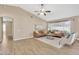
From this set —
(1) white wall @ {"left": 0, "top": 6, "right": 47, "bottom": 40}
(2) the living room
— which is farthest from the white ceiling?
(1) white wall @ {"left": 0, "top": 6, "right": 47, "bottom": 40}

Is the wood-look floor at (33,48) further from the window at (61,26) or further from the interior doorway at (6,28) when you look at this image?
the window at (61,26)

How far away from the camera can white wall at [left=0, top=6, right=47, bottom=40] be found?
137 inches

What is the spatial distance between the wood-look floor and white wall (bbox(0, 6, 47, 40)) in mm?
168

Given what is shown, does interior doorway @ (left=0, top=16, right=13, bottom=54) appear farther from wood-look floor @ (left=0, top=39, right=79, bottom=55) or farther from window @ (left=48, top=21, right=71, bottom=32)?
window @ (left=48, top=21, right=71, bottom=32)

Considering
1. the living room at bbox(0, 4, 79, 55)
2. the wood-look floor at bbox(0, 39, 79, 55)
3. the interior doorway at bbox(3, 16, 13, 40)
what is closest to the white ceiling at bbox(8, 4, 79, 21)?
the living room at bbox(0, 4, 79, 55)

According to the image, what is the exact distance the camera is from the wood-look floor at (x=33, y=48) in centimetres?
342

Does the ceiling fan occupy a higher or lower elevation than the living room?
higher

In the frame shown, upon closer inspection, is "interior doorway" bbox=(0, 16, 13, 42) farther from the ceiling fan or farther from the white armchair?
the white armchair

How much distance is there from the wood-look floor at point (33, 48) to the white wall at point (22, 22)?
168mm

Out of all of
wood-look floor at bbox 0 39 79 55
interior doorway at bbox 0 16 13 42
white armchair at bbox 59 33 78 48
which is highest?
interior doorway at bbox 0 16 13 42

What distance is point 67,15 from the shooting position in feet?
11.3

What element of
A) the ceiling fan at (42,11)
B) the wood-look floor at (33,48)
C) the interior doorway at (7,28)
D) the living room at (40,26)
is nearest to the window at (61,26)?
the living room at (40,26)
